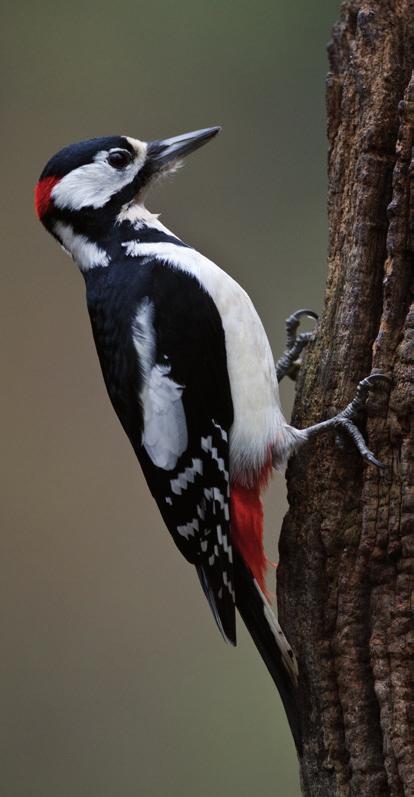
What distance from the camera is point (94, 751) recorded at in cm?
273

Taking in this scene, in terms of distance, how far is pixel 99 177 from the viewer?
190 cm

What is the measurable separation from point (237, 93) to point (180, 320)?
68.6 inches

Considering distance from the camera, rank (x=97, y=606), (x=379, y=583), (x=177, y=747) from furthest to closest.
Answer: (x=97, y=606), (x=177, y=747), (x=379, y=583)

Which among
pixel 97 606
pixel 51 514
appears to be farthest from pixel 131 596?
pixel 51 514

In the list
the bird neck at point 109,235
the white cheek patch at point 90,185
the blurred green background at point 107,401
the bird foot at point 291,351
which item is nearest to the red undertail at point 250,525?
the bird foot at point 291,351

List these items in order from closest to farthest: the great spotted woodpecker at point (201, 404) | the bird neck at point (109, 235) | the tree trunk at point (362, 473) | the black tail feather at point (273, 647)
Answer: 1. the tree trunk at point (362, 473)
2. the black tail feather at point (273, 647)
3. the great spotted woodpecker at point (201, 404)
4. the bird neck at point (109, 235)

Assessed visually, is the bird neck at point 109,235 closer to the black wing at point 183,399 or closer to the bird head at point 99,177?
the bird head at point 99,177

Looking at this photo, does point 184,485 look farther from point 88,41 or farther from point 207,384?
point 88,41

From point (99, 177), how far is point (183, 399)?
514 mm

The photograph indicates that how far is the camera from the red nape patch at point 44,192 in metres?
1.90

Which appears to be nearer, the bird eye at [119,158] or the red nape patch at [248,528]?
the red nape patch at [248,528]

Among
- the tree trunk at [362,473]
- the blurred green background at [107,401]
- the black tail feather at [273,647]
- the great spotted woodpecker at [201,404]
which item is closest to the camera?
the tree trunk at [362,473]

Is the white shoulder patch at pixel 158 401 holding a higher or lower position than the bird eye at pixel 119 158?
lower

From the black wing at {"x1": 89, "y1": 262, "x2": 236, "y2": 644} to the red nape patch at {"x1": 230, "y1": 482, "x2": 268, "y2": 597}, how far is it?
0.14 ft
